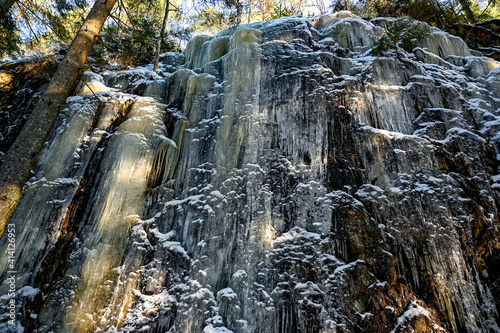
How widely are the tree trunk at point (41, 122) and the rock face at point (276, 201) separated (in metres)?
1.28

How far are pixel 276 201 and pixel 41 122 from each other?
3187mm

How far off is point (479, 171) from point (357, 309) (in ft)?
9.20

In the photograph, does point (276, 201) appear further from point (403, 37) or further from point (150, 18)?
point (150, 18)

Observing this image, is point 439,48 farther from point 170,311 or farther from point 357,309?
point 170,311

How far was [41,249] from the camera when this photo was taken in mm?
3814

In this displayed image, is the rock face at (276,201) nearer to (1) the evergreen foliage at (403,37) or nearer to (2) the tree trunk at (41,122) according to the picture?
(1) the evergreen foliage at (403,37)

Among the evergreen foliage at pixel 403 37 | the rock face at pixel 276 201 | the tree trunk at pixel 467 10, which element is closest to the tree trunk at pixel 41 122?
the rock face at pixel 276 201

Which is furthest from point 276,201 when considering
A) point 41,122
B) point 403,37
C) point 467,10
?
point 467,10

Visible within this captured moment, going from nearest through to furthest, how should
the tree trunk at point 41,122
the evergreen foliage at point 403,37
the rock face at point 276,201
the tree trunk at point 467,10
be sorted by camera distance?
the tree trunk at point 41,122, the rock face at point 276,201, the evergreen foliage at point 403,37, the tree trunk at point 467,10

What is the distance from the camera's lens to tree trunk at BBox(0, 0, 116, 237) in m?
2.78

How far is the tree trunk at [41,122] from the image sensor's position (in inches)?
109

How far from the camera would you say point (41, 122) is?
319 centimetres

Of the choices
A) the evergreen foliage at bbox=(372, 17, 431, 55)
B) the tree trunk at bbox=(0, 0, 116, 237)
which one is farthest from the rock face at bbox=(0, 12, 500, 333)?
the tree trunk at bbox=(0, 0, 116, 237)

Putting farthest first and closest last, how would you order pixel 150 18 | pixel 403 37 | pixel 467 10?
pixel 150 18 → pixel 467 10 → pixel 403 37
